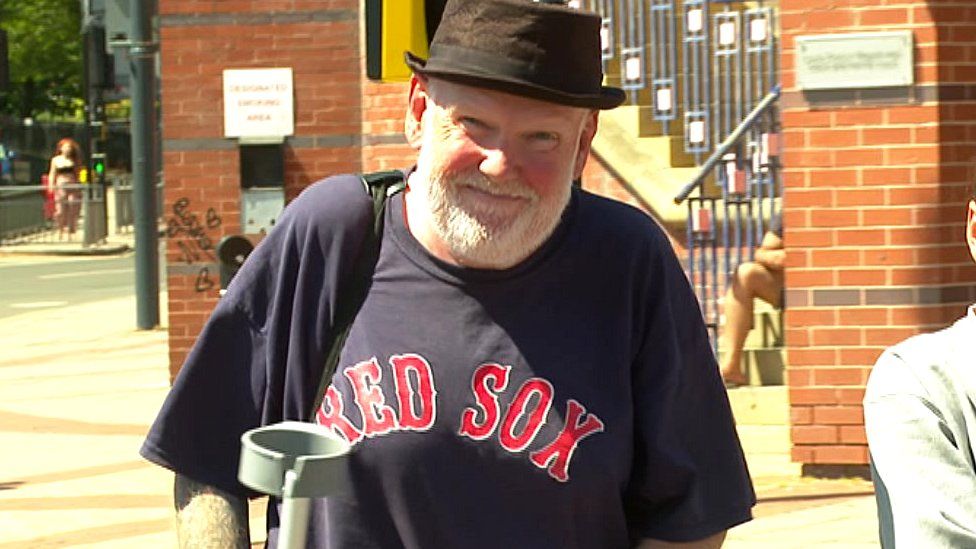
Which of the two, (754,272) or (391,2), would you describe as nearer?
(391,2)

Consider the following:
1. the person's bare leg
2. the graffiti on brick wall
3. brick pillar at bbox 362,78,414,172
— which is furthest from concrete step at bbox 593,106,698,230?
the graffiti on brick wall

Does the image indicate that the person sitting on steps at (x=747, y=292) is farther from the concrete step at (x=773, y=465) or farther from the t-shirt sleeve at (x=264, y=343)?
the t-shirt sleeve at (x=264, y=343)

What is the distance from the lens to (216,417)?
3432 millimetres

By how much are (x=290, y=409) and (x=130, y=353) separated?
15314 mm

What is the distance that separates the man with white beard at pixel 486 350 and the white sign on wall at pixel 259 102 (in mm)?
11366

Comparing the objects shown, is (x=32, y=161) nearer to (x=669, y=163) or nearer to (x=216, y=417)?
(x=669, y=163)

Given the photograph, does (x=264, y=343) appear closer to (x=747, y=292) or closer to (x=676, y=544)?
(x=676, y=544)

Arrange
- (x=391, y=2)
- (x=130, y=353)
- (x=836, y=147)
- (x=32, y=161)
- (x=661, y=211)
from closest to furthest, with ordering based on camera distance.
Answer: (x=391, y=2)
(x=836, y=147)
(x=661, y=211)
(x=130, y=353)
(x=32, y=161)

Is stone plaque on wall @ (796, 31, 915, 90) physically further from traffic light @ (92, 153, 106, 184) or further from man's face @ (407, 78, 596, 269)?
traffic light @ (92, 153, 106, 184)

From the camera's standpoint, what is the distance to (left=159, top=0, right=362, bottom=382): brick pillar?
579 inches

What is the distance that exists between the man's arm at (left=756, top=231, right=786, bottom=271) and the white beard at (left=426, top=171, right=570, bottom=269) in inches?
332

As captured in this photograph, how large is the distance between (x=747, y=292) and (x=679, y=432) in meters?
8.31

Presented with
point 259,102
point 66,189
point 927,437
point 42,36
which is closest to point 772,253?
point 259,102

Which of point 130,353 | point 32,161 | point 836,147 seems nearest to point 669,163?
point 836,147
